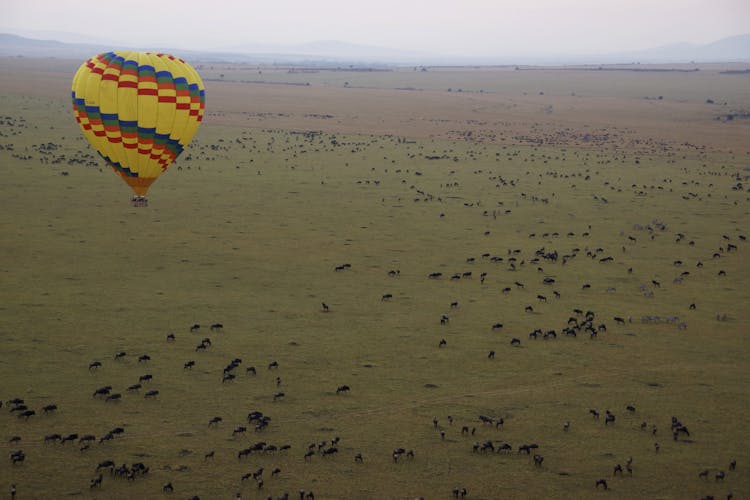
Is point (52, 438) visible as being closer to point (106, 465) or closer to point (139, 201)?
point (106, 465)

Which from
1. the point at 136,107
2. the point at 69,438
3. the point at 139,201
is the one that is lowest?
the point at 69,438

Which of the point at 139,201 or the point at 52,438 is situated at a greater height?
the point at 139,201

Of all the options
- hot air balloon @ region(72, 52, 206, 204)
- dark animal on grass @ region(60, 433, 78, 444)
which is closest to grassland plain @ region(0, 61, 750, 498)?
dark animal on grass @ region(60, 433, 78, 444)

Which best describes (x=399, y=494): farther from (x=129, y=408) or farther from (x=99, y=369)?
(x=99, y=369)

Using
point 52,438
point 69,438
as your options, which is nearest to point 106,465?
point 69,438

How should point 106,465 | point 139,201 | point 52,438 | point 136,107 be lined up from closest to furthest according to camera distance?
point 106,465 < point 52,438 < point 136,107 < point 139,201

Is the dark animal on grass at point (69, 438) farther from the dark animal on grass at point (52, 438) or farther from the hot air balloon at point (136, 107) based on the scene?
the hot air balloon at point (136, 107)

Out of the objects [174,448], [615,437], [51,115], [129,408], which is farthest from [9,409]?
[51,115]

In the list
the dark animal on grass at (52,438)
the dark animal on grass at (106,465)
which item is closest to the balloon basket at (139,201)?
the dark animal on grass at (52,438)

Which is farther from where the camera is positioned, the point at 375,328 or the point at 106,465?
the point at 375,328
